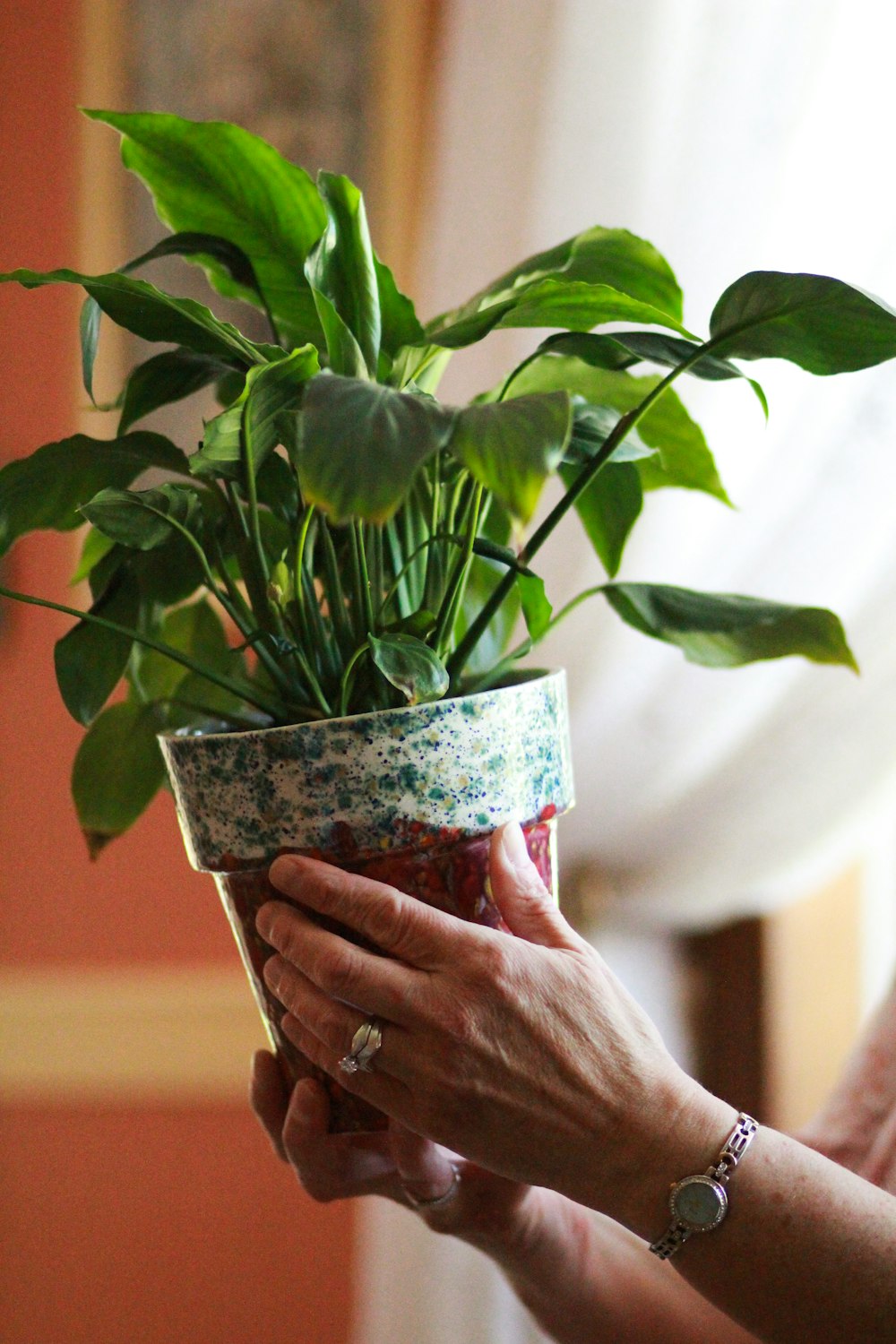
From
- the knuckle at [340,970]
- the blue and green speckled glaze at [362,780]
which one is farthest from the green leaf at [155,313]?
the knuckle at [340,970]

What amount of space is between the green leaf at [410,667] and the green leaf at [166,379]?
9.4 inches

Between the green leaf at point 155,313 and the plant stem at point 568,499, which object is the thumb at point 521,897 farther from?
the green leaf at point 155,313

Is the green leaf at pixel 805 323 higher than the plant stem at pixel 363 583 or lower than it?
higher

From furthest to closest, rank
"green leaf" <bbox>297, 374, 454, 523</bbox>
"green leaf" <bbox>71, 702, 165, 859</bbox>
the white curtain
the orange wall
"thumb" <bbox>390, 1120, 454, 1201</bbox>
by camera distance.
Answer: the orange wall
the white curtain
"green leaf" <bbox>71, 702, 165, 859</bbox>
"thumb" <bbox>390, 1120, 454, 1201</bbox>
"green leaf" <bbox>297, 374, 454, 523</bbox>

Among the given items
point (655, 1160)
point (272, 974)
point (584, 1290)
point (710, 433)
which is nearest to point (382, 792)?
point (272, 974)

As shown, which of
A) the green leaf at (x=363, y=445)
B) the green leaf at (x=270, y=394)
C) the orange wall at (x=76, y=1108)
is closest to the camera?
the green leaf at (x=363, y=445)

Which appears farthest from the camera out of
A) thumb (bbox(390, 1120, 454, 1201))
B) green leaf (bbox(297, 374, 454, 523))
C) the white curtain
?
the white curtain

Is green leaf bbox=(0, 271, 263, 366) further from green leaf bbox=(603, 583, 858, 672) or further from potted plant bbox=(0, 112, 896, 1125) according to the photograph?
green leaf bbox=(603, 583, 858, 672)

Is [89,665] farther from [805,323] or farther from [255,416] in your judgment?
[805,323]

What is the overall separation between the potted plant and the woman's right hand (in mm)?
39

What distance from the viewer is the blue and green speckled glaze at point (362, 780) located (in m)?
0.57

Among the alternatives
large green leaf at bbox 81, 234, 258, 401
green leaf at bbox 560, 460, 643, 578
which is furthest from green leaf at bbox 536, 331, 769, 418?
Result: large green leaf at bbox 81, 234, 258, 401

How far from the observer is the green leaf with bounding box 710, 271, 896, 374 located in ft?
1.78

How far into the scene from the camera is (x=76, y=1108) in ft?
5.80
